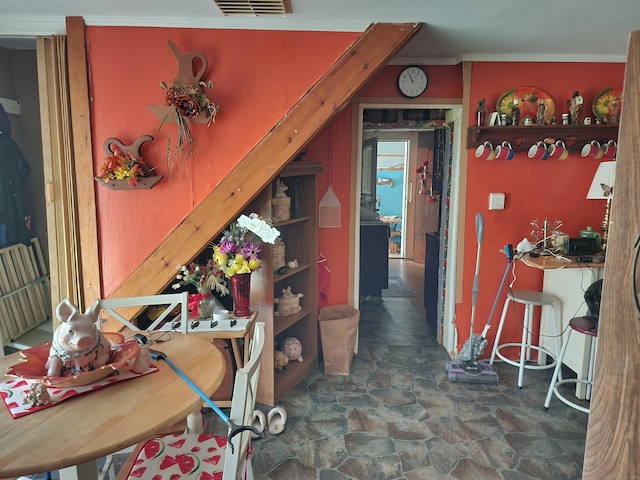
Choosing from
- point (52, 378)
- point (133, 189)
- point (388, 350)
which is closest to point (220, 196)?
point (133, 189)

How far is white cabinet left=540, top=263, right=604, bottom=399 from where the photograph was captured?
2887 mm

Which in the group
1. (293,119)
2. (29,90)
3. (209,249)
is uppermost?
(29,90)

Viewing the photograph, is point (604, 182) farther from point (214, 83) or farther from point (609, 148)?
point (214, 83)

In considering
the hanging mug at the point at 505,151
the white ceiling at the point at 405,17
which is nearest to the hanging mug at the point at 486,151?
the hanging mug at the point at 505,151

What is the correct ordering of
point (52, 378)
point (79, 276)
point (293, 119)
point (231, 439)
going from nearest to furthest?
point (231, 439) → point (52, 378) → point (293, 119) → point (79, 276)

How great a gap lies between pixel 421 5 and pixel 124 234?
2003 millimetres

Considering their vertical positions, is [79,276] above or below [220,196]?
below

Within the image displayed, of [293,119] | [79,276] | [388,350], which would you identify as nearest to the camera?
[293,119]

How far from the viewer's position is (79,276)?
2607mm

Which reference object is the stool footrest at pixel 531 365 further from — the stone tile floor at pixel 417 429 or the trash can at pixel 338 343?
the trash can at pixel 338 343

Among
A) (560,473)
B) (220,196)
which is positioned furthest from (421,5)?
(560,473)

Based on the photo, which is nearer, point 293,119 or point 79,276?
point 293,119

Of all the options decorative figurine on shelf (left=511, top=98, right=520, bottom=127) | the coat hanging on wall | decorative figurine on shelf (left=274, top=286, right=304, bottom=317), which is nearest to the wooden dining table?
decorative figurine on shelf (left=274, top=286, right=304, bottom=317)

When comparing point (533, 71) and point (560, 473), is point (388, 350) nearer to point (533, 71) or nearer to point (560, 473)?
point (560, 473)
